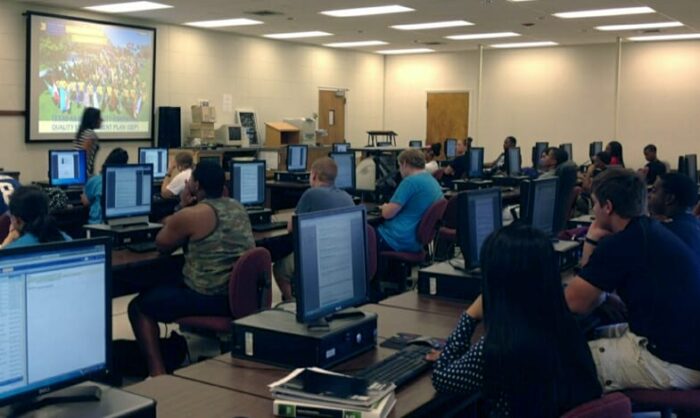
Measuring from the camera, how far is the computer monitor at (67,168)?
305 inches

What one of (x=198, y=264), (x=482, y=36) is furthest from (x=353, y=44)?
(x=198, y=264)

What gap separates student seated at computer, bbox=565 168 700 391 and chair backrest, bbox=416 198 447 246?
2.86 meters

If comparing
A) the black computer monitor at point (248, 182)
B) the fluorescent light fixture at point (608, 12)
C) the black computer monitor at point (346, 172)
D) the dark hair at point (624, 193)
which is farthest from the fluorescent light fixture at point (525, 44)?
the dark hair at point (624, 193)

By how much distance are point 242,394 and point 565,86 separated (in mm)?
13155

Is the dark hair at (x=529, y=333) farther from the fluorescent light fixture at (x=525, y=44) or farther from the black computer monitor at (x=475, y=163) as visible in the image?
the fluorescent light fixture at (x=525, y=44)

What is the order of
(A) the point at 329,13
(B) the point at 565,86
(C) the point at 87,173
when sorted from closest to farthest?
(C) the point at 87,173
(A) the point at 329,13
(B) the point at 565,86

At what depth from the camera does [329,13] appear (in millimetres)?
10188

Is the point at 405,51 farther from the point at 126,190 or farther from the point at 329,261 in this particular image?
the point at 329,261

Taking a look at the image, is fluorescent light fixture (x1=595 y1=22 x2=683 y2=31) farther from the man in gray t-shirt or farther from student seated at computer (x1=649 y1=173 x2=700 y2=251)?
student seated at computer (x1=649 y1=173 x2=700 y2=251)

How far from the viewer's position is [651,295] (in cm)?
268

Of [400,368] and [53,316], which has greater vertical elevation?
[53,316]

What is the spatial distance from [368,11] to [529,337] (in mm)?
8672

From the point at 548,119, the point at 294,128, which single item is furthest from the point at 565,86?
the point at 294,128

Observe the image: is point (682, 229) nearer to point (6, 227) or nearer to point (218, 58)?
point (6, 227)
